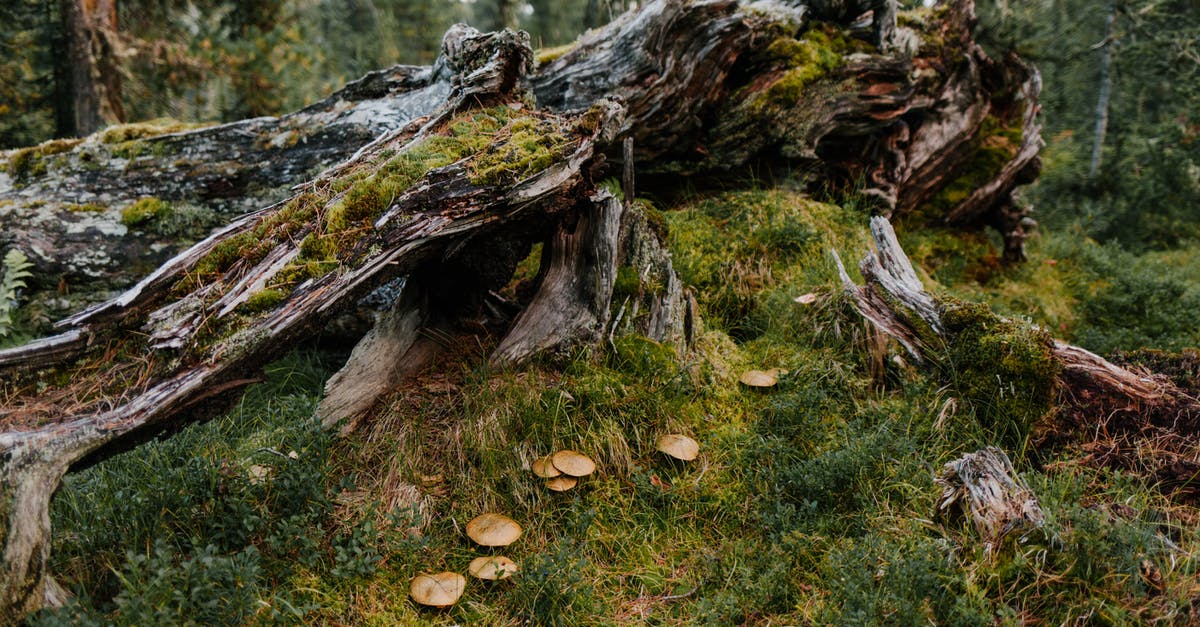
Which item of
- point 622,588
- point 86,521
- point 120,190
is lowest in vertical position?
point 622,588

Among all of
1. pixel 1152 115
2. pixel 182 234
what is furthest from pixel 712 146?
pixel 1152 115

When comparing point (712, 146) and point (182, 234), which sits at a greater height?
point (712, 146)

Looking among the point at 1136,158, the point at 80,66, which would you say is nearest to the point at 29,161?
the point at 80,66

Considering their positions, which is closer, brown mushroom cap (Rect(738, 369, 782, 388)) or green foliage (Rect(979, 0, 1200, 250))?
brown mushroom cap (Rect(738, 369, 782, 388))

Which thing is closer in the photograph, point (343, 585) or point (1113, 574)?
point (1113, 574)

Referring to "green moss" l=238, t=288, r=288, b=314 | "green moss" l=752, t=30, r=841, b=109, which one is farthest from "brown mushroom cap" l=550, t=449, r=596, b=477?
"green moss" l=752, t=30, r=841, b=109

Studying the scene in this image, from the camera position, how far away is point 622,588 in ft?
12.4

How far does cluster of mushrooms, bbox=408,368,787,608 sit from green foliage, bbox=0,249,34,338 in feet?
15.2

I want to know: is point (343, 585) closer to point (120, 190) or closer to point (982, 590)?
point (982, 590)

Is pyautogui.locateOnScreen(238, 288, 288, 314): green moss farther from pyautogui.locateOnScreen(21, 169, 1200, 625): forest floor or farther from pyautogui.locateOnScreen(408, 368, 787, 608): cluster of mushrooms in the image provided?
pyautogui.locateOnScreen(408, 368, 787, 608): cluster of mushrooms

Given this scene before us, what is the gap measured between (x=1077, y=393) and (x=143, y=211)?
7.76m

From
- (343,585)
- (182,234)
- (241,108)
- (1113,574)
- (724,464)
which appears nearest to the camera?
(1113,574)

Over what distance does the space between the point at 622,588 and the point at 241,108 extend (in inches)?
416

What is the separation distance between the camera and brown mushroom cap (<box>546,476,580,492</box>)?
4141mm
